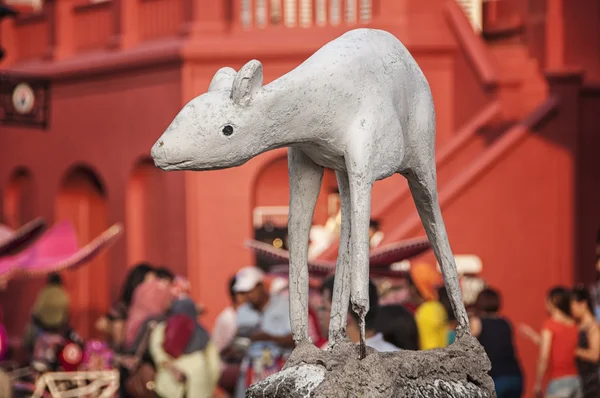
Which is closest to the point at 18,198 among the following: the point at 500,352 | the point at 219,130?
the point at 500,352

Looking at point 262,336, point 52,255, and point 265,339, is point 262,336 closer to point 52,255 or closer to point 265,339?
point 265,339

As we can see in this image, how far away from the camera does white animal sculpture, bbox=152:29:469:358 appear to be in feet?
17.1

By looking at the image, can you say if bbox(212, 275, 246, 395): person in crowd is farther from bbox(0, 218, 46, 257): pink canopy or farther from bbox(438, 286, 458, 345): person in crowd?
bbox(0, 218, 46, 257): pink canopy

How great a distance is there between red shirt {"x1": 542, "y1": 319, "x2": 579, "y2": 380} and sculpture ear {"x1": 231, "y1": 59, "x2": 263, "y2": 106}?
6151 millimetres

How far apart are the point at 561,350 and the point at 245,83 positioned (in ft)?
20.5

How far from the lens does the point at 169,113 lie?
17.9 meters

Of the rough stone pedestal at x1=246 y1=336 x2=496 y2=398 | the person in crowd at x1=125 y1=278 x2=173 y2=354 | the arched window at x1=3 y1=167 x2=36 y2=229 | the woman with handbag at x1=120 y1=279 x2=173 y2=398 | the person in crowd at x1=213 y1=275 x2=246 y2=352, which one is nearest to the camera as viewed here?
the rough stone pedestal at x1=246 y1=336 x2=496 y2=398

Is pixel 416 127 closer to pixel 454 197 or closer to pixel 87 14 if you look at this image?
pixel 454 197

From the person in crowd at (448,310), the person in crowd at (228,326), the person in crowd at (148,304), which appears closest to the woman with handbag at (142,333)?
the person in crowd at (148,304)

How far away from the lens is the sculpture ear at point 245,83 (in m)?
5.23

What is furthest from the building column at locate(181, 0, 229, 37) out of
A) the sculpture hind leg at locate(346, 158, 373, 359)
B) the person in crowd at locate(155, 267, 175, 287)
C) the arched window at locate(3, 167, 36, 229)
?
the sculpture hind leg at locate(346, 158, 373, 359)

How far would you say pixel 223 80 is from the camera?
5.41 m

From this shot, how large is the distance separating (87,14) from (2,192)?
11.9 ft

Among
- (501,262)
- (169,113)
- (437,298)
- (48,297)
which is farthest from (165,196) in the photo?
(437,298)
